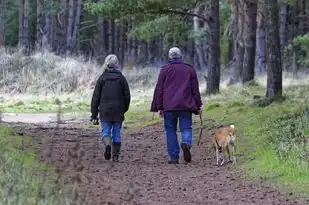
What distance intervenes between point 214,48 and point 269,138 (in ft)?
39.7

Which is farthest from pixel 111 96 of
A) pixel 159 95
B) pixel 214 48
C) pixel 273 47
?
pixel 214 48

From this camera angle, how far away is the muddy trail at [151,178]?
7.89 m

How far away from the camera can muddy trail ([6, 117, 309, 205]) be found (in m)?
7.89

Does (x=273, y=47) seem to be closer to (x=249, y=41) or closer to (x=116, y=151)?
(x=116, y=151)

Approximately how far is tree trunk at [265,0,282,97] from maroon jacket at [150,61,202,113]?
18.3 feet

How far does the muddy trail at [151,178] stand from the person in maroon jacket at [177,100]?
1.16 feet

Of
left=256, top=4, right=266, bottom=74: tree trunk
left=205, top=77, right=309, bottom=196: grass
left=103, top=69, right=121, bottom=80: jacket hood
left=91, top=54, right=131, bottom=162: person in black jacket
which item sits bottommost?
left=205, top=77, right=309, bottom=196: grass

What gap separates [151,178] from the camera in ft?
32.4

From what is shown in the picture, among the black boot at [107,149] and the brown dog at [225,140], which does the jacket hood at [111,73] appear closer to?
the black boot at [107,149]

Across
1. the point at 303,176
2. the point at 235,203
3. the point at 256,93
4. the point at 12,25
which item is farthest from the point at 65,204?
the point at 12,25

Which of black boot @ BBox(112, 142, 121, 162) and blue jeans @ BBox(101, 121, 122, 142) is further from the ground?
blue jeans @ BBox(101, 121, 122, 142)

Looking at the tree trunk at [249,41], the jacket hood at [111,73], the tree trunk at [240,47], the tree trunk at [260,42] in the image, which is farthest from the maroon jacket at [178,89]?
the tree trunk at [240,47]

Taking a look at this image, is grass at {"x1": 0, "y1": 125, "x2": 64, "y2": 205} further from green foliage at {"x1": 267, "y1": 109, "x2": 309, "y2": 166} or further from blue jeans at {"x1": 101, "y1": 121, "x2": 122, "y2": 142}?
green foliage at {"x1": 267, "y1": 109, "x2": 309, "y2": 166}

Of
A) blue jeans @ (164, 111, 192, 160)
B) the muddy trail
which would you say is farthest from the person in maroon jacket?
the muddy trail
